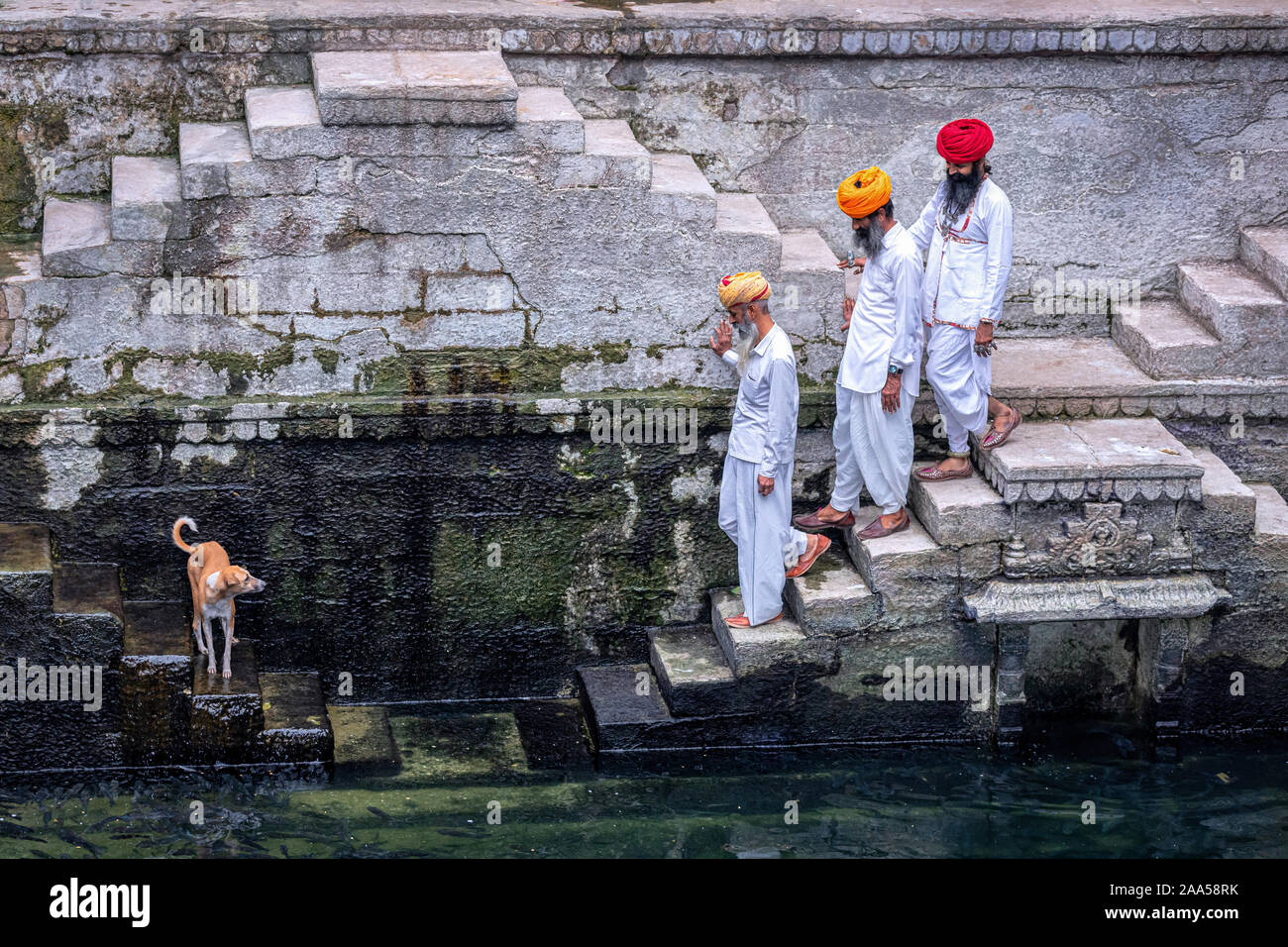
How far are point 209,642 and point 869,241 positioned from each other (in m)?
3.24

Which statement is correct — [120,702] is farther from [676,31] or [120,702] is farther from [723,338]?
[676,31]

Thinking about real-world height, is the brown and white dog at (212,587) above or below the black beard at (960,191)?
below

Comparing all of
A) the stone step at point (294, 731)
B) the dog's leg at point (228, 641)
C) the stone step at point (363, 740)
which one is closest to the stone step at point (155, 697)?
the dog's leg at point (228, 641)

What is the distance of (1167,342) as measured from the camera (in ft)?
27.1

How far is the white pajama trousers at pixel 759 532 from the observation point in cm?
774

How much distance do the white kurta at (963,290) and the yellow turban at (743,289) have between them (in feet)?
2.50

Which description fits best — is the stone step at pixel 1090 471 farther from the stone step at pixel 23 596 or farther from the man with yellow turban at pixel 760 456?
the stone step at pixel 23 596

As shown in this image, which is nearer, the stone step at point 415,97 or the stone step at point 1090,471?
the stone step at point 415,97

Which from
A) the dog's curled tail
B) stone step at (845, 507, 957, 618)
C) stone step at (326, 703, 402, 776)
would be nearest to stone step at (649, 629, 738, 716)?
stone step at (845, 507, 957, 618)

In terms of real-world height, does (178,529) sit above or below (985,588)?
above

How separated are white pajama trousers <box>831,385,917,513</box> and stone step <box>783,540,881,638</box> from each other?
1.24 ft

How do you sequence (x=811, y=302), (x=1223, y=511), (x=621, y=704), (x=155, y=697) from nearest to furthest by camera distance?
(x=155, y=697) < (x=1223, y=511) < (x=811, y=302) < (x=621, y=704)

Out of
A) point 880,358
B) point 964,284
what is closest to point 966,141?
point 964,284

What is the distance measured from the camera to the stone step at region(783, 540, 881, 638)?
7.85 meters
